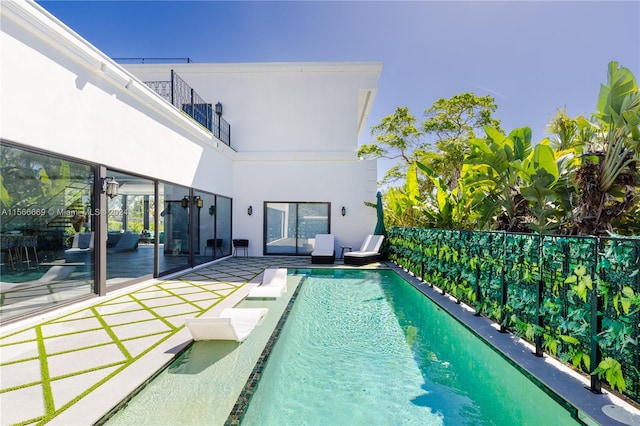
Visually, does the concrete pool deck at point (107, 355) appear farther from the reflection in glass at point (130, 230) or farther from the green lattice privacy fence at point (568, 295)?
the reflection in glass at point (130, 230)

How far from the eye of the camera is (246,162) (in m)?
13.4

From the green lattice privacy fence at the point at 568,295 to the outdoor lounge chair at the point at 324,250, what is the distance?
20.8 feet

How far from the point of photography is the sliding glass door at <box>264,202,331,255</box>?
1326 cm

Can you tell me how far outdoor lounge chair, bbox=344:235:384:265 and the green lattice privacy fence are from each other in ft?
18.6

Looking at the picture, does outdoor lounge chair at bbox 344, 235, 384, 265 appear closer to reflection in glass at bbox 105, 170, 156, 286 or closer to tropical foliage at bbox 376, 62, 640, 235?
tropical foliage at bbox 376, 62, 640, 235

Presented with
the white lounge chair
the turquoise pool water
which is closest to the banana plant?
the turquoise pool water

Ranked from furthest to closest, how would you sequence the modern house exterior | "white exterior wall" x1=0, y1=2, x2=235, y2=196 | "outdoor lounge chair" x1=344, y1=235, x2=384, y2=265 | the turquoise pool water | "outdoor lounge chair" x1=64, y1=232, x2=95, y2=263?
"outdoor lounge chair" x1=344, y1=235, x2=384, y2=265, "outdoor lounge chair" x1=64, y1=232, x2=95, y2=263, the modern house exterior, "white exterior wall" x1=0, y1=2, x2=235, y2=196, the turquoise pool water

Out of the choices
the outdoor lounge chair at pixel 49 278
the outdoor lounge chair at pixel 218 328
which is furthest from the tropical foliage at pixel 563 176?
the outdoor lounge chair at pixel 49 278

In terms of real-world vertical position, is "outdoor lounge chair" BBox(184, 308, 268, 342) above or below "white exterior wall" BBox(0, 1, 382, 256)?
below

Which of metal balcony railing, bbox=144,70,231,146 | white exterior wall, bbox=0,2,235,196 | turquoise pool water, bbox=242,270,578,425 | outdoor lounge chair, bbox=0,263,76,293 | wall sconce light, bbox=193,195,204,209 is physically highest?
metal balcony railing, bbox=144,70,231,146

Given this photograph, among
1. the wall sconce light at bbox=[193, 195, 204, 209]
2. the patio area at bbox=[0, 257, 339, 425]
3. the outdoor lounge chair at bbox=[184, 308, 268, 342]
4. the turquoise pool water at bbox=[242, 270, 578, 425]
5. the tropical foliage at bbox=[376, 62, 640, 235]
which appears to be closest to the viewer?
the patio area at bbox=[0, 257, 339, 425]

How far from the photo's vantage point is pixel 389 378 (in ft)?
11.1

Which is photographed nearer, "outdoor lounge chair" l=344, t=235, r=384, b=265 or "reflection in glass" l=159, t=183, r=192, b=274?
"reflection in glass" l=159, t=183, r=192, b=274

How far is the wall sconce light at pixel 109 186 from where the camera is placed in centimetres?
587
